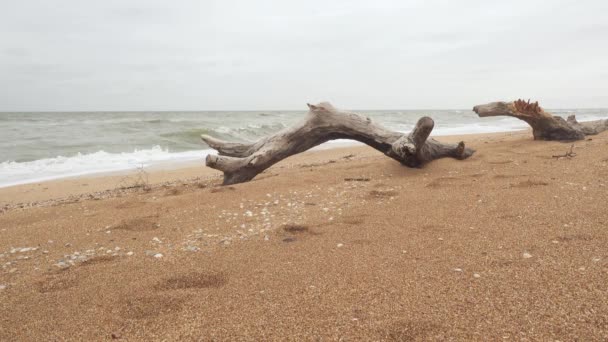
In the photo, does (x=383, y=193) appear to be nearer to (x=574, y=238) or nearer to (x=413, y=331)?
(x=574, y=238)

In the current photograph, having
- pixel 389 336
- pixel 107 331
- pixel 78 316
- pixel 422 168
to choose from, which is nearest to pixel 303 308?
pixel 389 336

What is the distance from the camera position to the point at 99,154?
11031mm

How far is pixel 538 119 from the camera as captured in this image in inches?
252

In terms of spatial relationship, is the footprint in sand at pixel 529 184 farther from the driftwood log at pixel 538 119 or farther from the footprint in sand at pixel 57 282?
the footprint in sand at pixel 57 282

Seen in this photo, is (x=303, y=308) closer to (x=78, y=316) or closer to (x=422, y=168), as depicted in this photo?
(x=78, y=316)

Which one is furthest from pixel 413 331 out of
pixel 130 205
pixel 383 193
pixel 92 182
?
pixel 92 182

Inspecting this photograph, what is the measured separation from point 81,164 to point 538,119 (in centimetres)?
998

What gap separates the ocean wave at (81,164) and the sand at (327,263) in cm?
483

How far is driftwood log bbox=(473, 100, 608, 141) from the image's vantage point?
6.21 metres

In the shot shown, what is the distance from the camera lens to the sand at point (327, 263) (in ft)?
5.59

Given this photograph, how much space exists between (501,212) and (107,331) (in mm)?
2753

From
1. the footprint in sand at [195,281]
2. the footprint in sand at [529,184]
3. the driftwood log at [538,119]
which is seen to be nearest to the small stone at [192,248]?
the footprint in sand at [195,281]

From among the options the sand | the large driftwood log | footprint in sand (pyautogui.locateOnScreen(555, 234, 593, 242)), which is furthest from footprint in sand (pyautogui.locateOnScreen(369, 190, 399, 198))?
footprint in sand (pyautogui.locateOnScreen(555, 234, 593, 242))

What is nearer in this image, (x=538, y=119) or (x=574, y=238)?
(x=574, y=238)
